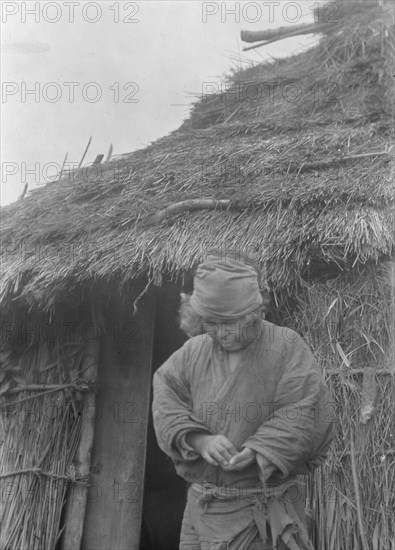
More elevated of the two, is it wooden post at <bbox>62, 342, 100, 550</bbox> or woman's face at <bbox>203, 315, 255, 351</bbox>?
woman's face at <bbox>203, 315, 255, 351</bbox>

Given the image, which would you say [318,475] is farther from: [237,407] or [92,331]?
[92,331]

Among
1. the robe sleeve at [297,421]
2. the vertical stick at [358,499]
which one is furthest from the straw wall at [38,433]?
the robe sleeve at [297,421]

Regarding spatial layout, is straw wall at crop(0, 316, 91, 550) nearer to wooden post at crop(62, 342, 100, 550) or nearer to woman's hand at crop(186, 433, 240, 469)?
wooden post at crop(62, 342, 100, 550)

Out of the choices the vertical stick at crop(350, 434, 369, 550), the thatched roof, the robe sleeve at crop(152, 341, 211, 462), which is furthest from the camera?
the thatched roof

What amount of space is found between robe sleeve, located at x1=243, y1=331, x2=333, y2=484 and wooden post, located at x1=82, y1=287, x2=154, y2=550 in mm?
2633

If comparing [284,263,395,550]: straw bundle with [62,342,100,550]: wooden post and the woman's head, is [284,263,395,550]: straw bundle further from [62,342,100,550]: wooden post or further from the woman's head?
[62,342,100,550]: wooden post

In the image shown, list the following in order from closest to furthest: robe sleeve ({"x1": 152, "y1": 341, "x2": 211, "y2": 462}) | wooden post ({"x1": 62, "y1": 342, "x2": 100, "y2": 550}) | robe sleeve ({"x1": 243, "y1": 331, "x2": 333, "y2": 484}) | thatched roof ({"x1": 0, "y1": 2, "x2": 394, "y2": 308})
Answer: robe sleeve ({"x1": 243, "y1": 331, "x2": 333, "y2": 484}) → robe sleeve ({"x1": 152, "y1": 341, "x2": 211, "y2": 462}) → thatched roof ({"x1": 0, "y1": 2, "x2": 394, "y2": 308}) → wooden post ({"x1": 62, "y1": 342, "x2": 100, "y2": 550})

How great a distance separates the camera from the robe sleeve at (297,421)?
3.07 m

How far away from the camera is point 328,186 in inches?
207

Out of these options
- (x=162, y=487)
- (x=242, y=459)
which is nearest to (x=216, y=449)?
(x=242, y=459)

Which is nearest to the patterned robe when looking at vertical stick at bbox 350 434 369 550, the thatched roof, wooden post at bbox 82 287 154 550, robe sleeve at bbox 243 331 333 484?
robe sleeve at bbox 243 331 333 484

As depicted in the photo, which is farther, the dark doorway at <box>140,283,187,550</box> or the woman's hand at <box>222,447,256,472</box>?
the dark doorway at <box>140,283,187,550</box>

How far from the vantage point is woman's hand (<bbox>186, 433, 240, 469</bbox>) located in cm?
309

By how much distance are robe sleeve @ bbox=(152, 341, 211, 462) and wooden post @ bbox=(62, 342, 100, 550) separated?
93.5 inches
